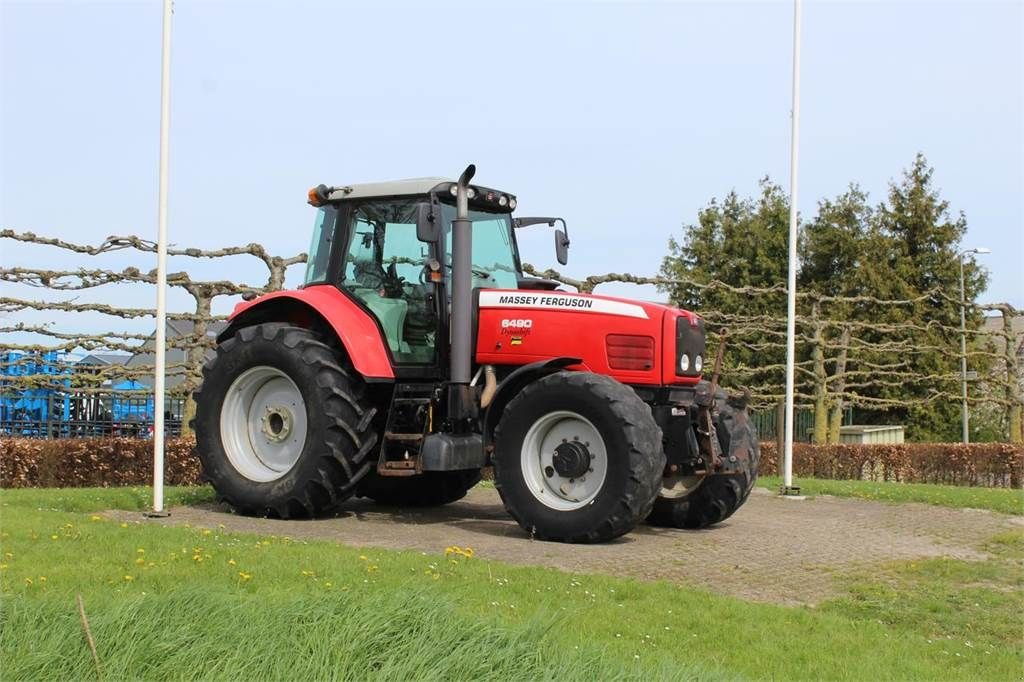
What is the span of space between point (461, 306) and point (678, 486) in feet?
9.09

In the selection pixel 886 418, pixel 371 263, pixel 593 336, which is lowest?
pixel 886 418

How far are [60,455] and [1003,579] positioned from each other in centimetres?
1090

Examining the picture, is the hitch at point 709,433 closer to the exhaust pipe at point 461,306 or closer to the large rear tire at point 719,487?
the large rear tire at point 719,487

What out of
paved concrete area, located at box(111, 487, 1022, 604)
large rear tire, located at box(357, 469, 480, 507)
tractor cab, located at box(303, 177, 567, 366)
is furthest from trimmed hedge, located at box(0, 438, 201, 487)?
tractor cab, located at box(303, 177, 567, 366)

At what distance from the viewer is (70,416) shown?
18.0 m

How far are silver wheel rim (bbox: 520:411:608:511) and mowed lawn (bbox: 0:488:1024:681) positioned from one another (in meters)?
0.61

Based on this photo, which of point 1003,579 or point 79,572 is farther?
point 1003,579

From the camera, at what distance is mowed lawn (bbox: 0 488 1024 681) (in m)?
4.67

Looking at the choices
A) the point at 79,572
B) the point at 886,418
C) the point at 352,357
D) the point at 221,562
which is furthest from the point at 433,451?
the point at 886,418

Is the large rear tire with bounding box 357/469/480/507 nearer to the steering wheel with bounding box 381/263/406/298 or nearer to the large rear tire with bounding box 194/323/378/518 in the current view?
the large rear tire with bounding box 194/323/378/518

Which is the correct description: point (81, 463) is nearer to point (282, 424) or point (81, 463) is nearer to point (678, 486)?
point (282, 424)

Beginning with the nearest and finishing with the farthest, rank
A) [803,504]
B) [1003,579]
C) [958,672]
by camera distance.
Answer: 1. [958,672]
2. [1003,579]
3. [803,504]

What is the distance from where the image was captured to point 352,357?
9.98 m

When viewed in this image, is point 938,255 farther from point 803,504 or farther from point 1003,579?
point 1003,579
